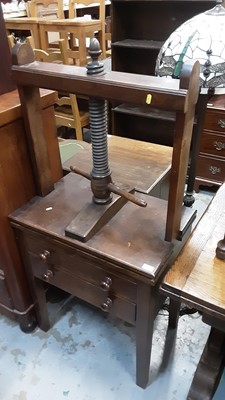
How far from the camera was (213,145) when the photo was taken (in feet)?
6.95

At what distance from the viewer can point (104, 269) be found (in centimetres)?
97

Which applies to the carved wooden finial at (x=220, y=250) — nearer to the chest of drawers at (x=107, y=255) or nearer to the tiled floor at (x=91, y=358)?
the chest of drawers at (x=107, y=255)

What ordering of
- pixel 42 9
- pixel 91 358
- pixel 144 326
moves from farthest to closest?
pixel 42 9 < pixel 91 358 < pixel 144 326

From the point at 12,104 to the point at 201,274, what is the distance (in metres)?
0.73

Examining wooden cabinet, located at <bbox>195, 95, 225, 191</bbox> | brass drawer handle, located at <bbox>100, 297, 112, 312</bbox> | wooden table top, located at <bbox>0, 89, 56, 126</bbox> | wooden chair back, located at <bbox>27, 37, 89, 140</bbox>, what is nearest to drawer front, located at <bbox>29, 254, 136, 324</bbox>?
brass drawer handle, located at <bbox>100, 297, 112, 312</bbox>

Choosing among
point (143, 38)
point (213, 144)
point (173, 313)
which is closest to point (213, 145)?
point (213, 144)

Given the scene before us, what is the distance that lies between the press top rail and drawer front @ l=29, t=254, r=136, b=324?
550mm

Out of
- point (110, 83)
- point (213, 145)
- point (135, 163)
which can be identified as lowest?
point (213, 145)

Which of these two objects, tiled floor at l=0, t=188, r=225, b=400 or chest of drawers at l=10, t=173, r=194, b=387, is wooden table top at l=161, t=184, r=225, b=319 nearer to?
chest of drawers at l=10, t=173, r=194, b=387

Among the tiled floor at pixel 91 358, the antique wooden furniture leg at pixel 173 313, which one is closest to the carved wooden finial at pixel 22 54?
the antique wooden furniture leg at pixel 173 313

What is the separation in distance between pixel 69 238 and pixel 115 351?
2.11ft

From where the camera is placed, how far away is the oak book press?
2.54ft

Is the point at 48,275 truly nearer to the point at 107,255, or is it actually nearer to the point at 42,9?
the point at 107,255

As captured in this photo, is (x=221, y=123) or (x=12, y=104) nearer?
(x=12, y=104)
